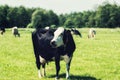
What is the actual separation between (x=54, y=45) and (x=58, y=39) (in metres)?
0.32

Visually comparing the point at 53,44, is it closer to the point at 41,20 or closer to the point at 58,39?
the point at 58,39

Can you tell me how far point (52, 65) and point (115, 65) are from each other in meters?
3.53

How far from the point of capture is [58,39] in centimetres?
1323

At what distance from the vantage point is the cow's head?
1306 centimetres

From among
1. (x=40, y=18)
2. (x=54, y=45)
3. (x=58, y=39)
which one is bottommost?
(x=40, y=18)

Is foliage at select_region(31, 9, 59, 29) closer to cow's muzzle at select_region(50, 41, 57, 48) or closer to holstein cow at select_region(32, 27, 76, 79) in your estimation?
holstein cow at select_region(32, 27, 76, 79)

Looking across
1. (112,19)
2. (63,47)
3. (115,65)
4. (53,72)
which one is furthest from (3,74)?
(112,19)

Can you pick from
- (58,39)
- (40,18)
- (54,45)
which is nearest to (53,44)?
(54,45)

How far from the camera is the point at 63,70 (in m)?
17.1

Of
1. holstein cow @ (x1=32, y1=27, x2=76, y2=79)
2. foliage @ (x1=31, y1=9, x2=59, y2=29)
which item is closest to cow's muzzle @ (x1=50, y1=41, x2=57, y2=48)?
holstein cow @ (x1=32, y1=27, x2=76, y2=79)

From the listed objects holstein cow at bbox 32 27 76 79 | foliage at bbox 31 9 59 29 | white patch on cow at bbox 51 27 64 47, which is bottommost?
foliage at bbox 31 9 59 29

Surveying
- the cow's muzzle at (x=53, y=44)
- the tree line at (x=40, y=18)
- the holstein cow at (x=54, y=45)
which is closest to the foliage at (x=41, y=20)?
the tree line at (x=40, y=18)

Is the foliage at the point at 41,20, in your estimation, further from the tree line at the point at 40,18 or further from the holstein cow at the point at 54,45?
the holstein cow at the point at 54,45

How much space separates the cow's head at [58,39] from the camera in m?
13.1
